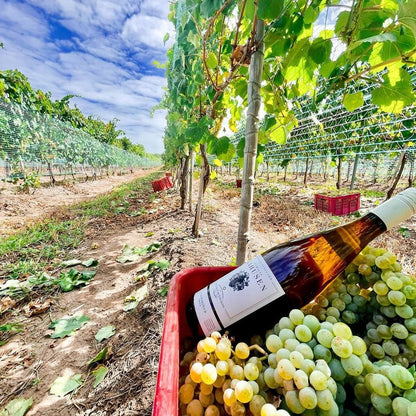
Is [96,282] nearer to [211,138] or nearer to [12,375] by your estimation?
[12,375]

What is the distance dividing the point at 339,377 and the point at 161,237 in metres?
3.50

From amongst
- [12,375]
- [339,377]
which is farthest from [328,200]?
[12,375]

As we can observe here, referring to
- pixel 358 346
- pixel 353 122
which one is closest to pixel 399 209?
pixel 358 346

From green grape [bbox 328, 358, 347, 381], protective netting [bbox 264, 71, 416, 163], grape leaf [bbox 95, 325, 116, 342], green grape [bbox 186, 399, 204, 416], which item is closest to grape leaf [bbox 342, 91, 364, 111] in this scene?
protective netting [bbox 264, 71, 416, 163]

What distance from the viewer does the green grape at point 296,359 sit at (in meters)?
0.44

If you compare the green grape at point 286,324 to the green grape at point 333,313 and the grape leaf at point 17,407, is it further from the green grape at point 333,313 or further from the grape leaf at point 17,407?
the grape leaf at point 17,407

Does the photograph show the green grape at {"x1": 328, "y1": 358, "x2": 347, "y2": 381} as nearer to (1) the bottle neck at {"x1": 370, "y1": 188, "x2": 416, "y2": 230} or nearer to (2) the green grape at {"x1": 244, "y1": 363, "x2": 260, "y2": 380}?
(2) the green grape at {"x1": 244, "y1": 363, "x2": 260, "y2": 380}

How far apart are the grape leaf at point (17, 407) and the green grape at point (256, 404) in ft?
5.54

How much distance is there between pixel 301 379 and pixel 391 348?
12.1 inches

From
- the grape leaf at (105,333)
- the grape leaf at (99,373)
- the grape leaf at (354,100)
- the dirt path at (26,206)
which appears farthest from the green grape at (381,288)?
the dirt path at (26,206)

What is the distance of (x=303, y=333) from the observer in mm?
508

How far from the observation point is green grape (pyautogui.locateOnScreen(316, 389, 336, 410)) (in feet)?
1.26

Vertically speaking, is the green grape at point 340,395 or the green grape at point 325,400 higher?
the green grape at point 325,400

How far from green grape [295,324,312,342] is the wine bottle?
0.47 feet
